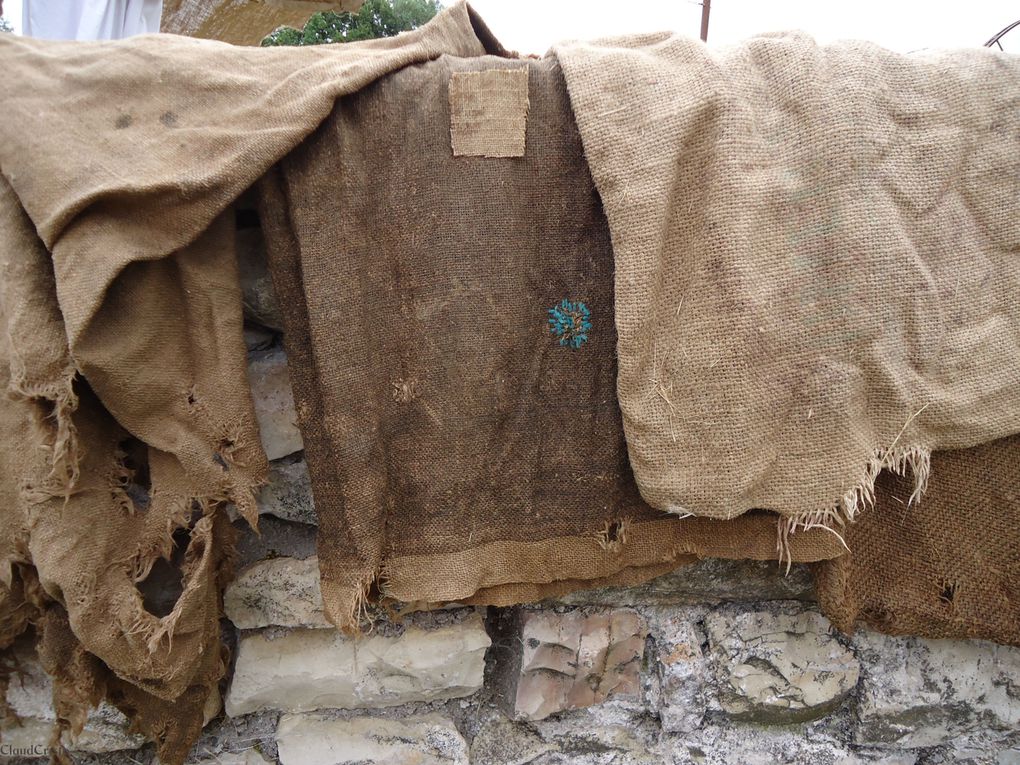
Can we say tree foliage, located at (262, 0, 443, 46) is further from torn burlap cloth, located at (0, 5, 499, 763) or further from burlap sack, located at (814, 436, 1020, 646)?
burlap sack, located at (814, 436, 1020, 646)

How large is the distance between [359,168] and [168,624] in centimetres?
69

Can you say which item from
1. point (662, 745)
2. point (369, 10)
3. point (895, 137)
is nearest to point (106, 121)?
point (895, 137)

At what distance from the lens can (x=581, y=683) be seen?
117 centimetres

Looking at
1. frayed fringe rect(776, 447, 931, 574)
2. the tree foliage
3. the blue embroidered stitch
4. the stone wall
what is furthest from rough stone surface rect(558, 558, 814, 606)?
the tree foliage

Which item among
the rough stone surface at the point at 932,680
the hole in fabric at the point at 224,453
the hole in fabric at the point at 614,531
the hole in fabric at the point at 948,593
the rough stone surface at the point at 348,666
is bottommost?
the rough stone surface at the point at 932,680

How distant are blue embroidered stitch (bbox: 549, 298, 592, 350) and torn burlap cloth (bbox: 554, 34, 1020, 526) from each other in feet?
0.31

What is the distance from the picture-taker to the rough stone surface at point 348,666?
114 cm

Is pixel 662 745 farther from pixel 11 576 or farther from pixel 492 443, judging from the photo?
pixel 11 576

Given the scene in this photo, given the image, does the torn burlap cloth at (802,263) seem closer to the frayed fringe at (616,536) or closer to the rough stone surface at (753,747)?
the frayed fringe at (616,536)

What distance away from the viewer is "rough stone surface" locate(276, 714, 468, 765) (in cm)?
116

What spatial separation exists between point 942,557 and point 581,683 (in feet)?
2.06

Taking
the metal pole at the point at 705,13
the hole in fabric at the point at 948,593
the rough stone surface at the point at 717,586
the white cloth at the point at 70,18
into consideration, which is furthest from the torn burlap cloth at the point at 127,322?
the metal pole at the point at 705,13

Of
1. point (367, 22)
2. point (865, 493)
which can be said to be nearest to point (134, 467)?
point (865, 493)

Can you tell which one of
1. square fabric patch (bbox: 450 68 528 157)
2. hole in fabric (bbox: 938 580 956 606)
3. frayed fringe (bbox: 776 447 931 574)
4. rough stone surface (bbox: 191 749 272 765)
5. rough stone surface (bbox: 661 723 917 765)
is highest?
square fabric patch (bbox: 450 68 528 157)
